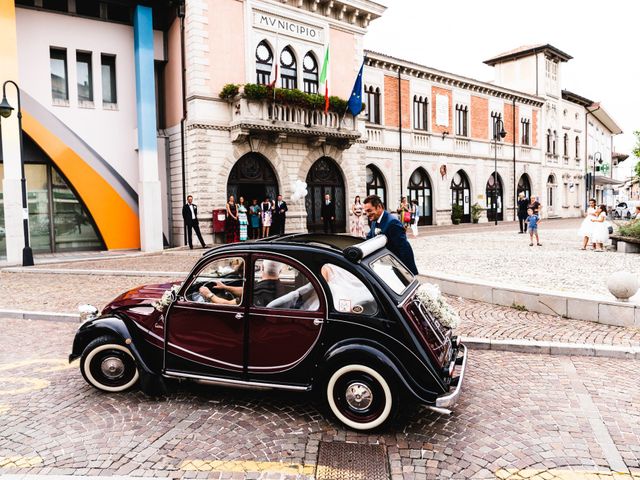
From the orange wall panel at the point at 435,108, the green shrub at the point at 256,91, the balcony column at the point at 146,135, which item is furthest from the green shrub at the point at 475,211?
the balcony column at the point at 146,135

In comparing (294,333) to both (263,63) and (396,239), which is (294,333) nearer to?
(396,239)

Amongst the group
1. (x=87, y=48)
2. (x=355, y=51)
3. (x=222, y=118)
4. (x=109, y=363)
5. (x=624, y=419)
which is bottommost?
(x=624, y=419)

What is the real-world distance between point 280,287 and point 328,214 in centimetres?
1760

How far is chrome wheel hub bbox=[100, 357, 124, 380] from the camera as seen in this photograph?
482cm

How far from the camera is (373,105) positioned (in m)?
27.5

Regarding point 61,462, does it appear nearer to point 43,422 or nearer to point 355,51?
point 43,422

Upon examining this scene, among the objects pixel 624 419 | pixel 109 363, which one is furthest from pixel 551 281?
pixel 109 363

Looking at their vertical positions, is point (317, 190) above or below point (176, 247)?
above

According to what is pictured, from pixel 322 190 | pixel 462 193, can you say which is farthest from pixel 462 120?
pixel 322 190

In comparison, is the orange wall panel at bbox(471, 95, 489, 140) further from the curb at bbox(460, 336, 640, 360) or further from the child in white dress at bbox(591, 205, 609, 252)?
the curb at bbox(460, 336, 640, 360)

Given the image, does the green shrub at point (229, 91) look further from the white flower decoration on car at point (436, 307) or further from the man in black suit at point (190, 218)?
the white flower decoration on car at point (436, 307)

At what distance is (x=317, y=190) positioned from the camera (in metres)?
23.1

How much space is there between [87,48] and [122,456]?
17.8 meters

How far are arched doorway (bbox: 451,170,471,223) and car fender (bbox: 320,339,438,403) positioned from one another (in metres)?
29.9
